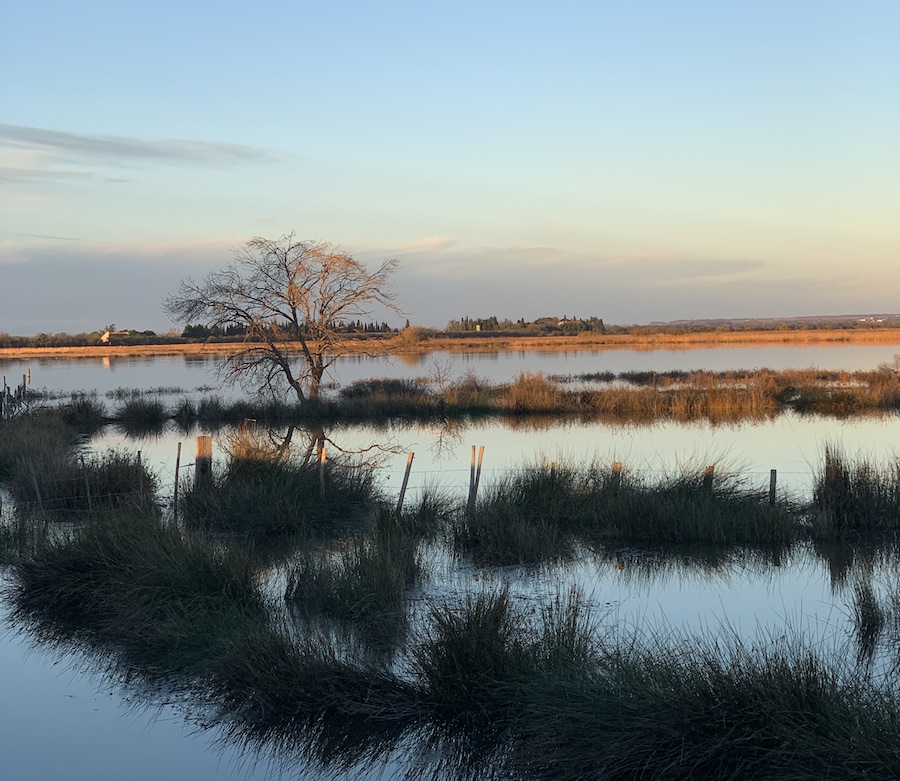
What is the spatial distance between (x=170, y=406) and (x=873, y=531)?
26421mm

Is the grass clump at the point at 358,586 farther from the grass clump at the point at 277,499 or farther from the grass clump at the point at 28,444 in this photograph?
the grass clump at the point at 28,444

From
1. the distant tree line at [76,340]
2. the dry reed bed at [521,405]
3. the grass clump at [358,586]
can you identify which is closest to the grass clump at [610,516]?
the grass clump at [358,586]

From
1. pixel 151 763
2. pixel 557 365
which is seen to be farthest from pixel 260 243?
pixel 557 365

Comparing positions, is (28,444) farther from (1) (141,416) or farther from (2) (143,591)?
(2) (143,591)

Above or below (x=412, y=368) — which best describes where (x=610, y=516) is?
below

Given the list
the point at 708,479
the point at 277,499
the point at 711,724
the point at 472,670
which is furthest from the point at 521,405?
the point at 711,724

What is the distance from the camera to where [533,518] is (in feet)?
43.8

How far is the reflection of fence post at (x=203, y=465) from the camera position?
14.3 m

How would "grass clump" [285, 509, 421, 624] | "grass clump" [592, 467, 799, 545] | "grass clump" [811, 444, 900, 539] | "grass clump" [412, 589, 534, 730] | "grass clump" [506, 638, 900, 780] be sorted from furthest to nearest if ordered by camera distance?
1. "grass clump" [811, 444, 900, 539]
2. "grass clump" [592, 467, 799, 545]
3. "grass clump" [285, 509, 421, 624]
4. "grass clump" [412, 589, 534, 730]
5. "grass clump" [506, 638, 900, 780]

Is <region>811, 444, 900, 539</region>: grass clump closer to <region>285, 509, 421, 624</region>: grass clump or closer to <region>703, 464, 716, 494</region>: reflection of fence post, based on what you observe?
<region>703, 464, 716, 494</region>: reflection of fence post

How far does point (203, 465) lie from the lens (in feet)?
47.4

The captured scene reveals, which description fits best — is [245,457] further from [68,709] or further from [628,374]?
[628,374]

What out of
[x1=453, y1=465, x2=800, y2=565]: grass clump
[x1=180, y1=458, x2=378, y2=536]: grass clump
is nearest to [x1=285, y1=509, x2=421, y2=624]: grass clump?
[x1=453, y1=465, x2=800, y2=565]: grass clump

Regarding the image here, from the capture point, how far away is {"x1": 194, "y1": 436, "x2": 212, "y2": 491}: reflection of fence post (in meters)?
14.3
